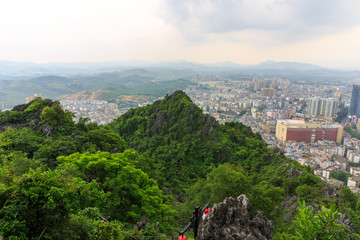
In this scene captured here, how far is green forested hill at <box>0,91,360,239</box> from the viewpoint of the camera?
3.89m

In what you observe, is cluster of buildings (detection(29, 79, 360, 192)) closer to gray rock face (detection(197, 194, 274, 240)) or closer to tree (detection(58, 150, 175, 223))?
gray rock face (detection(197, 194, 274, 240))

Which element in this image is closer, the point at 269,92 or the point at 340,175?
the point at 340,175

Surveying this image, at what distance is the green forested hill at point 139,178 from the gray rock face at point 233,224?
0.60m

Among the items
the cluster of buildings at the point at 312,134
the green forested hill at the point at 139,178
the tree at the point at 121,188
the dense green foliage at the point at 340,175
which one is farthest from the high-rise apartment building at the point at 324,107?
the tree at the point at 121,188

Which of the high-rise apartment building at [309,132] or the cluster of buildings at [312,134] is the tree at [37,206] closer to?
the cluster of buildings at [312,134]

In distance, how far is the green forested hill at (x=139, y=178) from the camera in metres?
3.89

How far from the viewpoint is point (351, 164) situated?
3597 cm

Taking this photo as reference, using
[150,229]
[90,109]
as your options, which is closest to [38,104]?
[150,229]

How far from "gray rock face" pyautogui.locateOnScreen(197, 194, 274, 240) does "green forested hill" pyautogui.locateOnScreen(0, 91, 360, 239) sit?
0.60 metres

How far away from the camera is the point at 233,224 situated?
19.5ft

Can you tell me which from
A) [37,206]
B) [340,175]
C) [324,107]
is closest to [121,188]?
[37,206]

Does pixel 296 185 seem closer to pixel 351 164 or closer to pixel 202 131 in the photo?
pixel 202 131

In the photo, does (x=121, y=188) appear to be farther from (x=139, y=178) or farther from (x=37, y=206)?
(x=37, y=206)

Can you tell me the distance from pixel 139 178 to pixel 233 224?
4.43m
